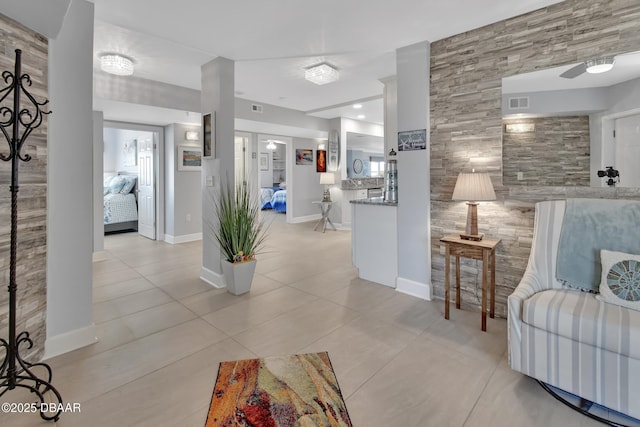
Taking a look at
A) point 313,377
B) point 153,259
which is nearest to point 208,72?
point 153,259

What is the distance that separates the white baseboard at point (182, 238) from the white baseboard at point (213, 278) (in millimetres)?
2332

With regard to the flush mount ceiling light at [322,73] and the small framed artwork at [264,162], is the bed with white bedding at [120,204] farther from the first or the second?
the flush mount ceiling light at [322,73]

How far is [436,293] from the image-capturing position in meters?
3.02

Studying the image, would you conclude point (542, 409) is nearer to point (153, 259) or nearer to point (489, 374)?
point (489, 374)

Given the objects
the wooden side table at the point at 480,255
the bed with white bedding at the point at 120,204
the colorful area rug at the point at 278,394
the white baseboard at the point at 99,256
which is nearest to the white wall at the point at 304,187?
the bed with white bedding at the point at 120,204

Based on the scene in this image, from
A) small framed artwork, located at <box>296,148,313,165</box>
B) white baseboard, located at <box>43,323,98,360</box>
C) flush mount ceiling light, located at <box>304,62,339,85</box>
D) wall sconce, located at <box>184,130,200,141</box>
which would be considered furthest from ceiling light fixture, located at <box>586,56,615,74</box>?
small framed artwork, located at <box>296,148,313,165</box>

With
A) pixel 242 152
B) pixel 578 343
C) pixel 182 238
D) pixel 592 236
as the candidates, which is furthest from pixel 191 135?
pixel 578 343

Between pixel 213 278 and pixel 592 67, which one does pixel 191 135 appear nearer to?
pixel 213 278

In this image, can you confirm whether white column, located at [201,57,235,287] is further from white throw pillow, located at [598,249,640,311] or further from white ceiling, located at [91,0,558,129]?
white throw pillow, located at [598,249,640,311]


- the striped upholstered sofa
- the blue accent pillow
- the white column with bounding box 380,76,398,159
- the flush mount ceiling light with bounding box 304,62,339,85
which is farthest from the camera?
the blue accent pillow

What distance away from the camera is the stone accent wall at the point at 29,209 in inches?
70.0

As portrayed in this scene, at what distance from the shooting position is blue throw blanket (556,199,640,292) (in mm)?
1837

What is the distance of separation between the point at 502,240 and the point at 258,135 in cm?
569

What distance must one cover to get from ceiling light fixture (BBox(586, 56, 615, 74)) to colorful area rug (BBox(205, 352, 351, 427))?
2.67 meters
